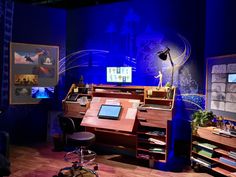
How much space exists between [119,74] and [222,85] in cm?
183

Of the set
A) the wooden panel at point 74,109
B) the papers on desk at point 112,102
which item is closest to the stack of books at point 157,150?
the papers on desk at point 112,102

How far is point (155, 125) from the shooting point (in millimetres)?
3906

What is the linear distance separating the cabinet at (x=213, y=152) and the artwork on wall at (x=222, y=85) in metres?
0.39

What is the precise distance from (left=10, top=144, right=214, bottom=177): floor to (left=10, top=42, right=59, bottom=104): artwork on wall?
114 cm

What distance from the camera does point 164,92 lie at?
4207 millimetres

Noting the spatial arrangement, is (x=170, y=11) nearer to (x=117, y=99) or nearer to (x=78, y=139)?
(x=117, y=99)

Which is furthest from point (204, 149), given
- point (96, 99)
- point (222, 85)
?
point (96, 99)

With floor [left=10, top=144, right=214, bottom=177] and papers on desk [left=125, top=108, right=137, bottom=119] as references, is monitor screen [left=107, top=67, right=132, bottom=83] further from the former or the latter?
floor [left=10, top=144, right=214, bottom=177]

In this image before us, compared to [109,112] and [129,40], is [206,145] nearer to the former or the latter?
[109,112]

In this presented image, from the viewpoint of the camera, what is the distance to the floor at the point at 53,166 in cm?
365

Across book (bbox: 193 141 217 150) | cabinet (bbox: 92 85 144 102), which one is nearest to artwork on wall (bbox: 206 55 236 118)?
book (bbox: 193 141 217 150)

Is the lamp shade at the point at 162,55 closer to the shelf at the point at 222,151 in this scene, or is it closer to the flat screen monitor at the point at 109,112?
the flat screen monitor at the point at 109,112

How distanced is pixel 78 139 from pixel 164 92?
1.72m

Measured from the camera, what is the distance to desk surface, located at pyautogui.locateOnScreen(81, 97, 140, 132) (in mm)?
3934
